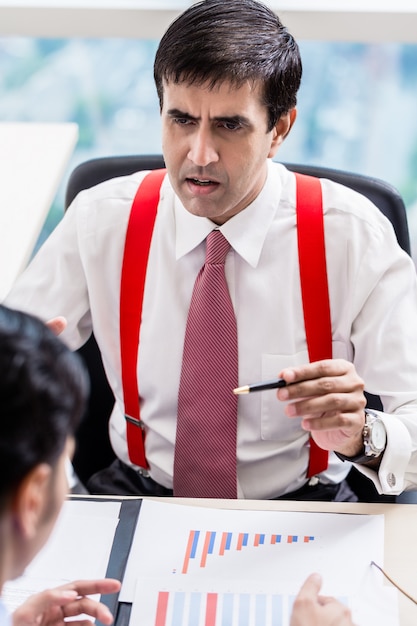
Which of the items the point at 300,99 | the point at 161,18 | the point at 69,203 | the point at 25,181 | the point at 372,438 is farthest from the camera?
the point at 300,99

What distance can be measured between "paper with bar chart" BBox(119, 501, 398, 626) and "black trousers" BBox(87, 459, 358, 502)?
9.9 inches

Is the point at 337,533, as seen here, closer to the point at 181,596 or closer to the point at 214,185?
the point at 181,596

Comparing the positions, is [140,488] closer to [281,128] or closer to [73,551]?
[73,551]

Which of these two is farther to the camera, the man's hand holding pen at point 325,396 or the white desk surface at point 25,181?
the white desk surface at point 25,181

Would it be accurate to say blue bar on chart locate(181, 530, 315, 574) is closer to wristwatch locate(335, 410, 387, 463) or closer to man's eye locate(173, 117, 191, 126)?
wristwatch locate(335, 410, 387, 463)

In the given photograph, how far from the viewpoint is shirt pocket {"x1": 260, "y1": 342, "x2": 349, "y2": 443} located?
1.41 meters

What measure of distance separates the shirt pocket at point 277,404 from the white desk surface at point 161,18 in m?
1.40

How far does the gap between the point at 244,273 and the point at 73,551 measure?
519 millimetres

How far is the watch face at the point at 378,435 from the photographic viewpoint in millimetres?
1267

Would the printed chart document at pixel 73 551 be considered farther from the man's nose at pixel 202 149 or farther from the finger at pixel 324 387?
the man's nose at pixel 202 149

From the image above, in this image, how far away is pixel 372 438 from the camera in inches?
49.8

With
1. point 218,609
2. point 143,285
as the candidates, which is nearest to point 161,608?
point 218,609

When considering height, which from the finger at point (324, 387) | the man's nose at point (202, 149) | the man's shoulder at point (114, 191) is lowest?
the finger at point (324, 387)

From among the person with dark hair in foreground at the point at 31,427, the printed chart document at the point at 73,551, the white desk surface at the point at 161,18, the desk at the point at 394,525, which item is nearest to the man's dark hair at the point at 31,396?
the person with dark hair in foreground at the point at 31,427
